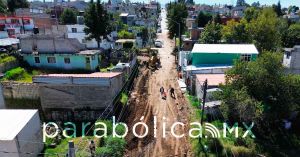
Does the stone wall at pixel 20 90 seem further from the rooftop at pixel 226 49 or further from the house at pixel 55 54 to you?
the rooftop at pixel 226 49

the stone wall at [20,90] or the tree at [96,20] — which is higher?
the tree at [96,20]

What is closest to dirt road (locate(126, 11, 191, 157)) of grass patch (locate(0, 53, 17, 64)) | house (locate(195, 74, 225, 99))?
house (locate(195, 74, 225, 99))

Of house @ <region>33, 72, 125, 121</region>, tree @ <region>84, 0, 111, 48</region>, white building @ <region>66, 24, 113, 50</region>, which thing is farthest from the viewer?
white building @ <region>66, 24, 113, 50</region>

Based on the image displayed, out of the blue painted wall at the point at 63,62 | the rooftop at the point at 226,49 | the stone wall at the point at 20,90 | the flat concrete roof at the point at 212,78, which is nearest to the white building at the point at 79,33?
the blue painted wall at the point at 63,62

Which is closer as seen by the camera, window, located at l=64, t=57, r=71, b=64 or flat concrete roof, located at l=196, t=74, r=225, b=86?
flat concrete roof, located at l=196, t=74, r=225, b=86

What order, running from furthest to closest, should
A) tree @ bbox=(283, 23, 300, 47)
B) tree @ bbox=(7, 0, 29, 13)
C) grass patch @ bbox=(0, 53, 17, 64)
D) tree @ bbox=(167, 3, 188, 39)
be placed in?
tree @ bbox=(7, 0, 29, 13) → tree @ bbox=(167, 3, 188, 39) → tree @ bbox=(283, 23, 300, 47) → grass patch @ bbox=(0, 53, 17, 64)

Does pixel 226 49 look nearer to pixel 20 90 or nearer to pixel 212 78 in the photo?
pixel 212 78

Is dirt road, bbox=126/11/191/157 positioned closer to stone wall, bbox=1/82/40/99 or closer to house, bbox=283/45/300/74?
stone wall, bbox=1/82/40/99

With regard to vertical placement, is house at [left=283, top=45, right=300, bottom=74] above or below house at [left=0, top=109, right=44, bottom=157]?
above
